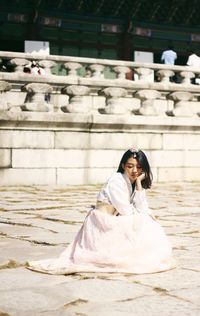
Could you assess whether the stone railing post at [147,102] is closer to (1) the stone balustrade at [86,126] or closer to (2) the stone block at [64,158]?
(1) the stone balustrade at [86,126]

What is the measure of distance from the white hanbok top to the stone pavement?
458 mm

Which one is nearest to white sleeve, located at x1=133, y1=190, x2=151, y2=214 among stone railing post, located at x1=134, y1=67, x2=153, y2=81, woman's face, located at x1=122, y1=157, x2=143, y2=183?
woman's face, located at x1=122, y1=157, x2=143, y2=183

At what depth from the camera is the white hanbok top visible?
3859 mm

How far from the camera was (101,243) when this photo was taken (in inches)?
149

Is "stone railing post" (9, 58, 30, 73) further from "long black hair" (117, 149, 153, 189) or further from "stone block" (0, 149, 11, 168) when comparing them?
"long black hair" (117, 149, 153, 189)

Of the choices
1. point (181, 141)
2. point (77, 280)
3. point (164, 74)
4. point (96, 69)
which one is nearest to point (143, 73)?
point (164, 74)

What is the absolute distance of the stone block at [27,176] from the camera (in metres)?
10.2

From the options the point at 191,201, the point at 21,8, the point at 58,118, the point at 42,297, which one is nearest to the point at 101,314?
the point at 42,297

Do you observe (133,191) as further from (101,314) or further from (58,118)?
Answer: (58,118)

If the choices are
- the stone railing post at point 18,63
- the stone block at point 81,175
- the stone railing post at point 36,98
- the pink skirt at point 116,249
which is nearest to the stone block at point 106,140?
the stone block at point 81,175

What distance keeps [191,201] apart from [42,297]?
17.7 ft

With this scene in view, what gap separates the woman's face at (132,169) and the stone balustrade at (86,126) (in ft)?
21.3

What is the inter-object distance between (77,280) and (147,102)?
27.3ft

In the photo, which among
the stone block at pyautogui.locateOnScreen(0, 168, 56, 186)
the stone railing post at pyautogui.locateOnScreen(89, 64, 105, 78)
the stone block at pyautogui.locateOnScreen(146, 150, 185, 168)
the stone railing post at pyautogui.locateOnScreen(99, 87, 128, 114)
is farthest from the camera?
the stone railing post at pyautogui.locateOnScreen(89, 64, 105, 78)
